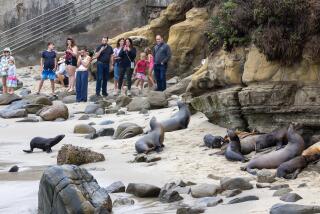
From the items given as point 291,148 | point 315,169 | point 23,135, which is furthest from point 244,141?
point 23,135

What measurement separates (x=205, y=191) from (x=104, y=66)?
39.9 ft

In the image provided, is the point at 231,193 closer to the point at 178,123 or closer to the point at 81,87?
the point at 178,123

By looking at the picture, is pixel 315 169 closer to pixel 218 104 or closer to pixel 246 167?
pixel 246 167

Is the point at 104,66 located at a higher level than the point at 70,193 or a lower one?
higher

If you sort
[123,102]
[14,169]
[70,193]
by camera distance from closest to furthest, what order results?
[70,193] → [14,169] → [123,102]

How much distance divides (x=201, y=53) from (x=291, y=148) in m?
13.3

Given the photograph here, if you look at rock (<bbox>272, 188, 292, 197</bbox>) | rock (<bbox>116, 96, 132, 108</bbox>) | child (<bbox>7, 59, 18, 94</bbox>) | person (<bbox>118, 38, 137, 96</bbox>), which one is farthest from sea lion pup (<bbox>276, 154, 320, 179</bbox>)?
child (<bbox>7, 59, 18, 94</bbox>)

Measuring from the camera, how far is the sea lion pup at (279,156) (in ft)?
27.3

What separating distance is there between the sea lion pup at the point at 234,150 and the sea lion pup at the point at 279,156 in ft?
1.73

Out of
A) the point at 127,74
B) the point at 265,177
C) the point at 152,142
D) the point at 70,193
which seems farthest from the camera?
the point at 127,74

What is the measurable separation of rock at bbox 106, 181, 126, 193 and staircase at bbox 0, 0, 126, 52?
2076 centimetres

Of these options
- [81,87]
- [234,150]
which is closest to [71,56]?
[81,87]

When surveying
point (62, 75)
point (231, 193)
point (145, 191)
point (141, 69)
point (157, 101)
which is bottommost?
point (145, 191)

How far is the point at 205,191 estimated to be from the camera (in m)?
7.00
